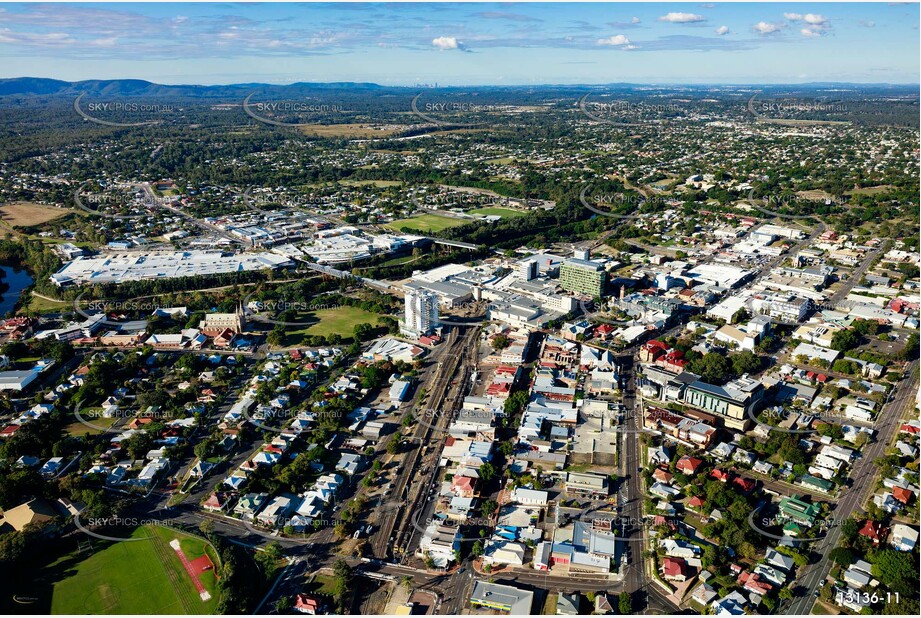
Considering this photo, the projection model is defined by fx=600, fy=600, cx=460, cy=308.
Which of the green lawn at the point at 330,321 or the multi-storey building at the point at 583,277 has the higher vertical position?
the multi-storey building at the point at 583,277

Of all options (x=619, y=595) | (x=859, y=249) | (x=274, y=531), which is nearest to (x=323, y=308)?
(x=274, y=531)

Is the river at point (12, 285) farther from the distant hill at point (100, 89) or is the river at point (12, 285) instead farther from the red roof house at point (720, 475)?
the distant hill at point (100, 89)

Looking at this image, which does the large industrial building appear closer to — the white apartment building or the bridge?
the bridge

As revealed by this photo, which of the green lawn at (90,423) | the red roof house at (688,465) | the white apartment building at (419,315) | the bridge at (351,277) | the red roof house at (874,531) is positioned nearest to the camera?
the red roof house at (874,531)

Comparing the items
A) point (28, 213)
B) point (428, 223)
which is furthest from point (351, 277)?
point (28, 213)

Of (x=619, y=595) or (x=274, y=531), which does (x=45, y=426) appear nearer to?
(x=274, y=531)

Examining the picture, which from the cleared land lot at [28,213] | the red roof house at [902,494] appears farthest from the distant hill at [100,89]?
the red roof house at [902,494]

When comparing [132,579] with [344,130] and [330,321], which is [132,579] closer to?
[330,321]
